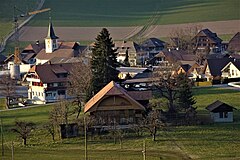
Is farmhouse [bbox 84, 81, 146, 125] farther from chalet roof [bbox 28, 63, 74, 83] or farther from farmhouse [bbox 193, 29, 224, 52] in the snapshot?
farmhouse [bbox 193, 29, 224, 52]

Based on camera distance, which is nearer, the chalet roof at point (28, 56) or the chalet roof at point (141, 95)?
the chalet roof at point (141, 95)

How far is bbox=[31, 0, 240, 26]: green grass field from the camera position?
355ft

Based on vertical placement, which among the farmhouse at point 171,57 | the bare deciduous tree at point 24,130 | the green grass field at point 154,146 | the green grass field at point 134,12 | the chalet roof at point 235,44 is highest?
the green grass field at point 134,12

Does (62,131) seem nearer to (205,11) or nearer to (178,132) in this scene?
(178,132)

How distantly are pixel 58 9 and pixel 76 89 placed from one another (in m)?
77.9

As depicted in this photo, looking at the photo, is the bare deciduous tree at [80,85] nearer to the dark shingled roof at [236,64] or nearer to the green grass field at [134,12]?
the dark shingled roof at [236,64]

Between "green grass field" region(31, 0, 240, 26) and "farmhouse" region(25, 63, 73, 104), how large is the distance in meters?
54.0

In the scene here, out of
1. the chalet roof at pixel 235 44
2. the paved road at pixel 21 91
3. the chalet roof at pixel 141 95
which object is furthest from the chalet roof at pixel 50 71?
the chalet roof at pixel 235 44

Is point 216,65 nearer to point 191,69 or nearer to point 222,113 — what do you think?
point 191,69

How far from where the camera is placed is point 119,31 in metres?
103

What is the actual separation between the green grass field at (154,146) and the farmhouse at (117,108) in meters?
2.67

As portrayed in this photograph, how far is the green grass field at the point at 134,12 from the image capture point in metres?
108

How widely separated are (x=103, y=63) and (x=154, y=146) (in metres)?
13.1

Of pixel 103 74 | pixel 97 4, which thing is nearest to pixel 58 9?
pixel 97 4
